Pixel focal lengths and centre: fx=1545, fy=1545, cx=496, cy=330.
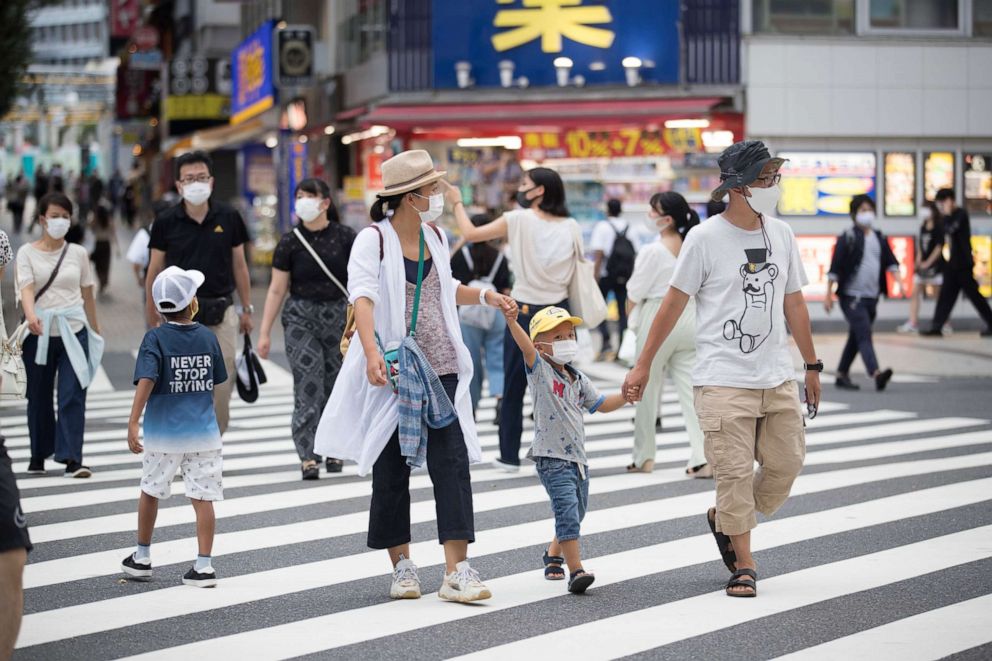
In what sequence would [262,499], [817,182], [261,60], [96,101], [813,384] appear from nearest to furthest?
[813,384] → [262,499] → [817,182] → [261,60] → [96,101]

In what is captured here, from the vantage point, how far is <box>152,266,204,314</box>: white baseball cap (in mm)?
7113

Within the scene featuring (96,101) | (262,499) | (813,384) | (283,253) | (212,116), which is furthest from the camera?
(96,101)

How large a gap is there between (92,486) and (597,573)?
13.7 ft

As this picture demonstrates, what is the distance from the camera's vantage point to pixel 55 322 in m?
10.4

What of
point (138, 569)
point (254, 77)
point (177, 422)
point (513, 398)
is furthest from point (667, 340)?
point (254, 77)

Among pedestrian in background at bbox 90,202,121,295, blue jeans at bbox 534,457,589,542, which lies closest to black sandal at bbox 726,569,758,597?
blue jeans at bbox 534,457,589,542

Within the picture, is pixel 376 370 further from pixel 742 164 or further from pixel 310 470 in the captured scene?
pixel 310 470

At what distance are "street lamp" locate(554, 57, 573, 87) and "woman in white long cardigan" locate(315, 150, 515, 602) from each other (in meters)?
16.3

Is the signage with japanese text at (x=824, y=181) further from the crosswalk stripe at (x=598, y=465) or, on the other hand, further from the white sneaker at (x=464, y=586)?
the white sneaker at (x=464, y=586)

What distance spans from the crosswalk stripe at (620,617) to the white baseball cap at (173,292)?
1349 millimetres

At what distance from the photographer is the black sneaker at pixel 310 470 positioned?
1019 cm

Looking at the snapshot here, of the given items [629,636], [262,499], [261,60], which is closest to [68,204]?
[262,499]

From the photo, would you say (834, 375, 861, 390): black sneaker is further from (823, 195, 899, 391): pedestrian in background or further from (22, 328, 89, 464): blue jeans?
(22, 328, 89, 464): blue jeans

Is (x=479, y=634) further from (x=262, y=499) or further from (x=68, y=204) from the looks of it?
(x=68, y=204)
